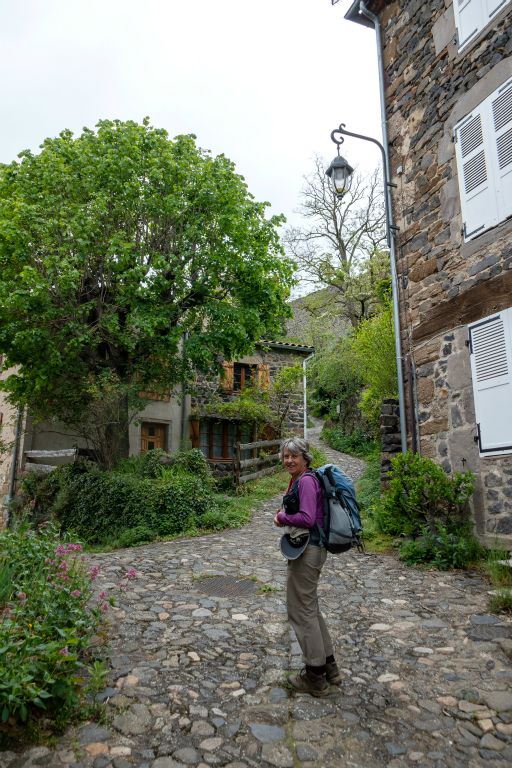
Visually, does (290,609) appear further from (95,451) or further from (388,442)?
(95,451)

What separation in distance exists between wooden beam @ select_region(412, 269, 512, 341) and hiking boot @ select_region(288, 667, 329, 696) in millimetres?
4528

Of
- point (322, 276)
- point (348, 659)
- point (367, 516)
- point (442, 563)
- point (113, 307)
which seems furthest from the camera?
point (322, 276)

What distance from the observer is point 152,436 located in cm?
1658

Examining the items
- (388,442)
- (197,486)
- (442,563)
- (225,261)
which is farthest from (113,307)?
(442,563)

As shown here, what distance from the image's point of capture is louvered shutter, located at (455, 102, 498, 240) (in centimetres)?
650

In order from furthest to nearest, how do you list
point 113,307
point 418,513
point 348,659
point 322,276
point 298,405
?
point 322,276 → point 298,405 → point 113,307 → point 418,513 → point 348,659

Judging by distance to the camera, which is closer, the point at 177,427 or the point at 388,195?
the point at 388,195

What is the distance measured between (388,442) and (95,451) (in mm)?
6824

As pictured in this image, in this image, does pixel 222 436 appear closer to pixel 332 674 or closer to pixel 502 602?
pixel 502 602

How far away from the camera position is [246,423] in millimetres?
17594

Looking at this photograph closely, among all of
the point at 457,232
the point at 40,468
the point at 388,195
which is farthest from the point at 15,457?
the point at 457,232

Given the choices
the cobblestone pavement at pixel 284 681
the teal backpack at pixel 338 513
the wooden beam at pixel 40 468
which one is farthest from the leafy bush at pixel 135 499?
the teal backpack at pixel 338 513

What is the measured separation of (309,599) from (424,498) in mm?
3610

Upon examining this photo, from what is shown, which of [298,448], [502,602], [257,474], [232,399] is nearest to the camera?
[298,448]
